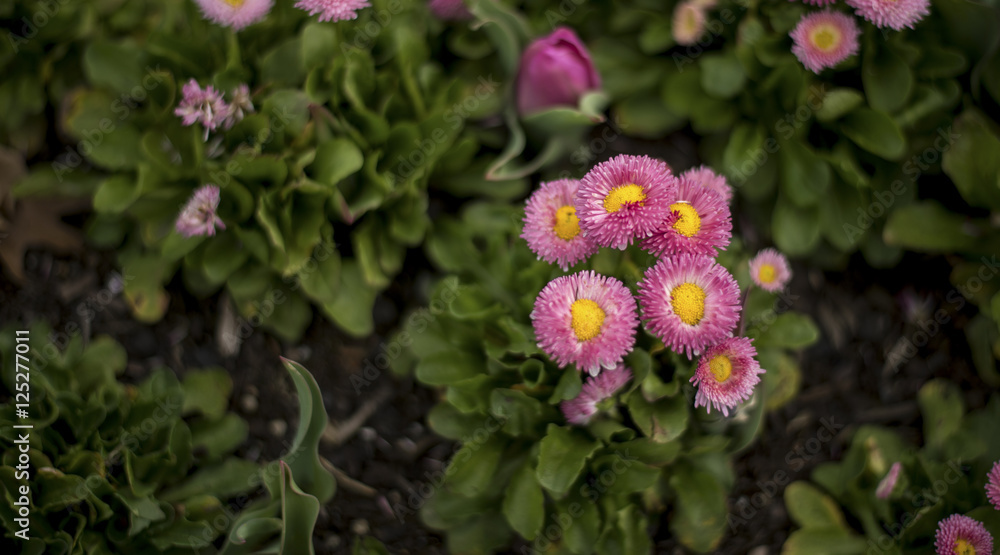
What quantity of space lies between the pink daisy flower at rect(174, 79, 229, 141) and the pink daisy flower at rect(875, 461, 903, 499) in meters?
1.92

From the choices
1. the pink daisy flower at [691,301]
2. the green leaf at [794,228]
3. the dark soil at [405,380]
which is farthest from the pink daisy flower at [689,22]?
the pink daisy flower at [691,301]

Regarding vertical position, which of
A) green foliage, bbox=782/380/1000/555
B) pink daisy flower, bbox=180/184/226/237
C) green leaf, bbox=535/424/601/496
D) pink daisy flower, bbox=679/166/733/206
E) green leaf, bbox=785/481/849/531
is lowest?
green leaf, bbox=785/481/849/531

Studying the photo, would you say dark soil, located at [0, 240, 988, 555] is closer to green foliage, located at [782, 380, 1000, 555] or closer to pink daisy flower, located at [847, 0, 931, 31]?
green foliage, located at [782, 380, 1000, 555]

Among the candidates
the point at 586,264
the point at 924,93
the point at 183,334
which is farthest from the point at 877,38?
the point at 183,334

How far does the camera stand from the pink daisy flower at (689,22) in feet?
6.28

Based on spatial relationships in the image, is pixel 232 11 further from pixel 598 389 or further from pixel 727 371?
pixel 727 371

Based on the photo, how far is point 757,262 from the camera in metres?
1.60

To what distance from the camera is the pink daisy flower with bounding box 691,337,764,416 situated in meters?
1.18

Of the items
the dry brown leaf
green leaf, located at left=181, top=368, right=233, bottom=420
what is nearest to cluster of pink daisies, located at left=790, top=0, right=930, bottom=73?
green leaf, located at left=181, top=368, right=233, bottom=420

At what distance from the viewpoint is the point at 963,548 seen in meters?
1.50

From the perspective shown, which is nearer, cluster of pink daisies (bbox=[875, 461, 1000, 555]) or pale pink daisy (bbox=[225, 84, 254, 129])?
cluster of pink daisies (bbox=[875, 461, 1000, 555])

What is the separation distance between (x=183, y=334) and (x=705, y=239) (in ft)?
5.23

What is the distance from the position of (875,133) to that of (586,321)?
3.85 feet

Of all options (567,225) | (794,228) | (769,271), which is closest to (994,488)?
(769,271)
